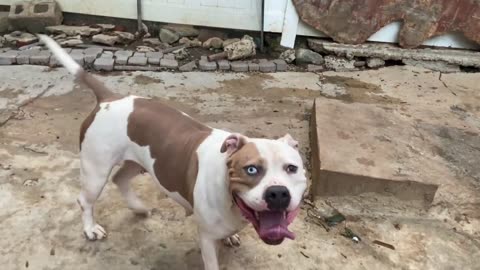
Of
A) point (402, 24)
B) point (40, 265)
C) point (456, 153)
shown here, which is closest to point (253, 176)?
point (40, 265)

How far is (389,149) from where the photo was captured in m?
3.45

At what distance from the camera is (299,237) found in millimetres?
2975

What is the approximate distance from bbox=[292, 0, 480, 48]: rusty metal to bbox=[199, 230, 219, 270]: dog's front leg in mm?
3630

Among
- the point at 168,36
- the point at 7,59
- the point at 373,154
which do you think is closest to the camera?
the point at 373,154

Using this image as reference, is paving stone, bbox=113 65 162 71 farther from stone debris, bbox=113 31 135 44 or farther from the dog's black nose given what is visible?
the dog's black nose

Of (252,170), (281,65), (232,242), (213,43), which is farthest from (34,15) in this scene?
(252,170)

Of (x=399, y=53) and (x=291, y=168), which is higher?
(x=291, y=168)

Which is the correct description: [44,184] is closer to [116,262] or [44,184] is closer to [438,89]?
[116,262]

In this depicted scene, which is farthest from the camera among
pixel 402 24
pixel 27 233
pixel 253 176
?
pixel 402 24

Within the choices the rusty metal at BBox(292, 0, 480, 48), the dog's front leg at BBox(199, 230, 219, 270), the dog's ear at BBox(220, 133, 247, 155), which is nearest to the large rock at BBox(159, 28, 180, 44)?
the rusty metal at BBox(292, 0, 480, 48)

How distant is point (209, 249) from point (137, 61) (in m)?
3.29

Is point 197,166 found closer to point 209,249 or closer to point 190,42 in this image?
point 209,249

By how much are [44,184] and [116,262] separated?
887mm

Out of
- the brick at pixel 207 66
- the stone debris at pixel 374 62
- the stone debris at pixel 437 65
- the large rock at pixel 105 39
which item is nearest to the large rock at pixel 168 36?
the large rock at pixel 105 39
